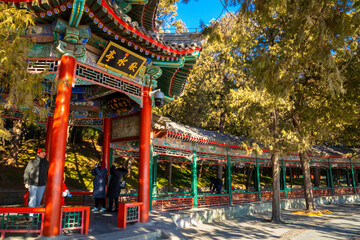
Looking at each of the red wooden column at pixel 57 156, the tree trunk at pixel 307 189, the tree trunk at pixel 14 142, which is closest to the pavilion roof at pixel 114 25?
the red wooden column at pixel 57 156

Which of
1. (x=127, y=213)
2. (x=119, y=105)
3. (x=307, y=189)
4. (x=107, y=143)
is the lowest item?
(x=127, y=213)

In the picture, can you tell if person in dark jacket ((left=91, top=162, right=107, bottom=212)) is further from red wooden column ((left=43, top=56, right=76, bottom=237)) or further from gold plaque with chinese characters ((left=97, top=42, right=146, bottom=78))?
gold plaque with chinese characters ((left=97, top=42, right=146, bottom=78))

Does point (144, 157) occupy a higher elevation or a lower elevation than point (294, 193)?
higher

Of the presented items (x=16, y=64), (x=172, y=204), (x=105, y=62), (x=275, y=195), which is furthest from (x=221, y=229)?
(x=16, y=64)

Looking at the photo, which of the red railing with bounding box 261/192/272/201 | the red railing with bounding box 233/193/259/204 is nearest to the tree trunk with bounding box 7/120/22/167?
the red railing with bounding box 233/193/259/204

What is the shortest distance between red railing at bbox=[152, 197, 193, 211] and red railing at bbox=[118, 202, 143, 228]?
2.81m

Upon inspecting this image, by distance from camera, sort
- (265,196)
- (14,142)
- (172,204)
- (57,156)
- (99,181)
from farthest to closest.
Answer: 1. (265,196)
2. (14,142)
3. (172,204)
4. (99,181)
5. (57,156)

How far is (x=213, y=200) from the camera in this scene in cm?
1127

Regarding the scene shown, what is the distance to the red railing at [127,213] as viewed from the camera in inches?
222

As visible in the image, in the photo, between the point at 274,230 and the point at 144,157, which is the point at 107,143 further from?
the point at 274,230

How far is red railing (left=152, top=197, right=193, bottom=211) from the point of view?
895 cm

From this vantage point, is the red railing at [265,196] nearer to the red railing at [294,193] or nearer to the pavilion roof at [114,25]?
the red railing at [294,193]

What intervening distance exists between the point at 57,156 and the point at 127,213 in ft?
6.82

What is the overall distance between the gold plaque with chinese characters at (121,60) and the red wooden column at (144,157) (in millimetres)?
661
